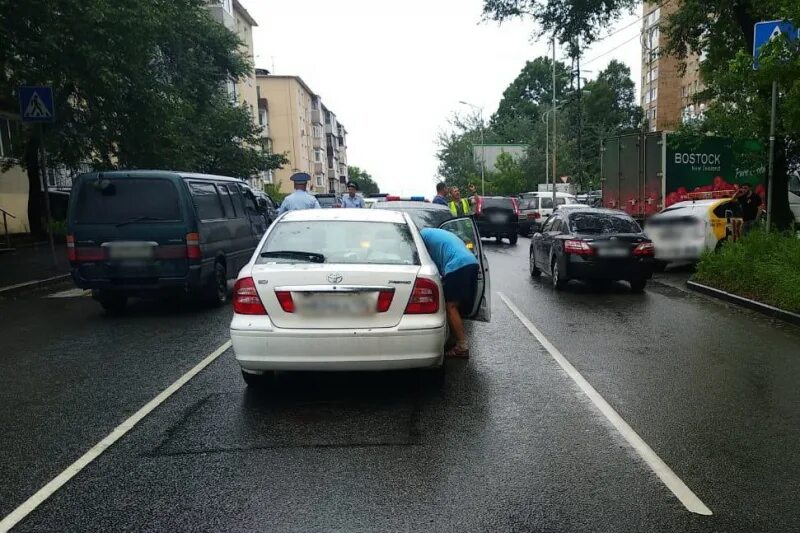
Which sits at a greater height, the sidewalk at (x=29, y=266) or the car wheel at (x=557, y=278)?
the sidewalk at (x=29, y=266)

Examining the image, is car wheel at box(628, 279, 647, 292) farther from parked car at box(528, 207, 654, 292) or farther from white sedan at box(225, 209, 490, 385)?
white sedan at box(225, 209, 490, 385)

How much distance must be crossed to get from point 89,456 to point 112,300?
6.08m

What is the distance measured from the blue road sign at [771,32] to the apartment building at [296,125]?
60.1 meters

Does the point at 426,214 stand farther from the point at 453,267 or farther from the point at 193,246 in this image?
the point at 453,267

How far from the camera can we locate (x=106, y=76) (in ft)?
47.5

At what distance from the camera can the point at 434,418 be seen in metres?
4.86

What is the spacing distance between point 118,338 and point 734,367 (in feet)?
22.6

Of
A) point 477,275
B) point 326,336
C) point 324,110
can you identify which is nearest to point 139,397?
point 326,336

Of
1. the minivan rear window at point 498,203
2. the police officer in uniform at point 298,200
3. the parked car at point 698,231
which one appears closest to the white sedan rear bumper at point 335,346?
the police officer in uniform at point 298,200

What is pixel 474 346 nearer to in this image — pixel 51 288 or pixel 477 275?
pixel 477 275

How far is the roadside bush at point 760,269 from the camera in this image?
903 cm

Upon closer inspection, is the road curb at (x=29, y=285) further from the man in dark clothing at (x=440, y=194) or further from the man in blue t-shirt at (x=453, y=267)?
the man in blue t-shirt at (x=453, y=267)

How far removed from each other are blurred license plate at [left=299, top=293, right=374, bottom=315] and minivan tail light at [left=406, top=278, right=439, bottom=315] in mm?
383

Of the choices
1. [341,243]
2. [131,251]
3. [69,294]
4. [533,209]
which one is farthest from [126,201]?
[533,209]
